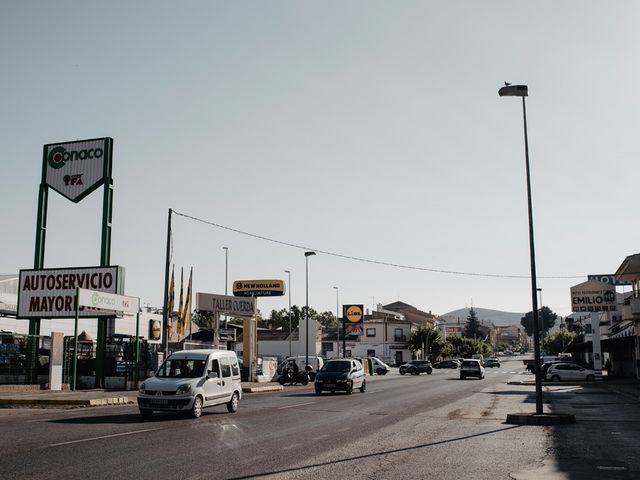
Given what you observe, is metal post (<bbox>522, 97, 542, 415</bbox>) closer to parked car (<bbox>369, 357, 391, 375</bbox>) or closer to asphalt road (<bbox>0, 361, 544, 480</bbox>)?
asphalt road (<bbox>0, 361, 544, 480</bbox>)

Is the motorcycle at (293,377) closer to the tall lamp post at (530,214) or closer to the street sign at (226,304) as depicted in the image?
the street sign at (226,304)

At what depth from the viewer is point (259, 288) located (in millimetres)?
55656

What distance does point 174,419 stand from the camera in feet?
58.1

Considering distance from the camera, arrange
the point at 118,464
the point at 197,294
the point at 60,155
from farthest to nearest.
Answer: the point at 197,294 → the point at 60,155 → the point at 118,464

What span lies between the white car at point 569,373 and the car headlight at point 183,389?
128 ft

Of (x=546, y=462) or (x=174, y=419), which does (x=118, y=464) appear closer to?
(x=546, y=462)

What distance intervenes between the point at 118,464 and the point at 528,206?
13.5 m

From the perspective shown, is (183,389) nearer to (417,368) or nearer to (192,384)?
(192,384)

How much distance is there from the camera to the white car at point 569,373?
4975 centimetres

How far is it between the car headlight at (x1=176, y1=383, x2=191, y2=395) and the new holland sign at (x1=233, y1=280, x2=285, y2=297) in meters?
36.7

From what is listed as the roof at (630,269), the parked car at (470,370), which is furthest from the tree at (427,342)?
the roof at (630,269)

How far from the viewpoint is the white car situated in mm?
49750

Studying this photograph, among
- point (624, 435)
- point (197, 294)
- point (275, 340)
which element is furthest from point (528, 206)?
point (275, 340)

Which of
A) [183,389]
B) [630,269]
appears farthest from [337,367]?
[630,269]
